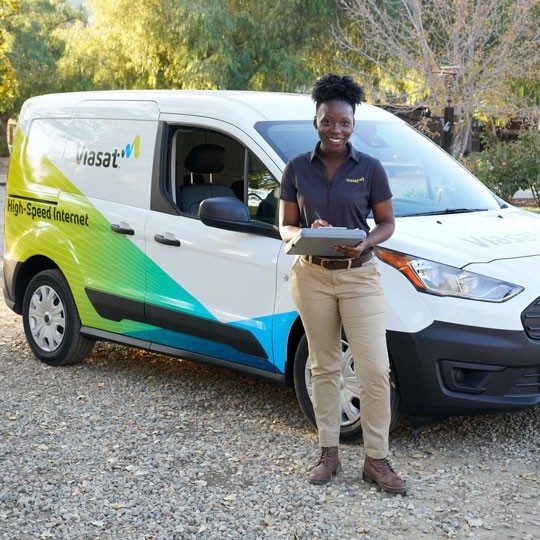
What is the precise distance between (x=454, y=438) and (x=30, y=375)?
3.01m

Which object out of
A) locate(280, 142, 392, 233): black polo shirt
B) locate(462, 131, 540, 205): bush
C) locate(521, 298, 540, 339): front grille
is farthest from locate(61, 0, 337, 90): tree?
locate(280, 142, 392, 233): black polo shirt

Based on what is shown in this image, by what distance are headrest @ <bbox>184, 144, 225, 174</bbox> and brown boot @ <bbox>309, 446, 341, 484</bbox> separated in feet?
6.87

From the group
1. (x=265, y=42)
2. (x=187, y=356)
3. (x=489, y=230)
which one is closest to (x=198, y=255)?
(x=187, y=356)

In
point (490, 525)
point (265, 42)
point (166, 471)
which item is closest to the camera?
point (490, 525)

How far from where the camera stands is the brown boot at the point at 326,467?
15.7 feet

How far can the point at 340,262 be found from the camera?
4.50 meters

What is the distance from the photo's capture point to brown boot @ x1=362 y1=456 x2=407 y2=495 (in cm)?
465

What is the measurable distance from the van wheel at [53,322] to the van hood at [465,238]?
2637 mm

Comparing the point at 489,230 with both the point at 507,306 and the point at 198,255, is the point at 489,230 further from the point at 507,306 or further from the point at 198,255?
the point at 198,255

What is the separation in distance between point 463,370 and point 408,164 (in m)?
1.52

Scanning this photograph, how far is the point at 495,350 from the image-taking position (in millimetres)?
4906

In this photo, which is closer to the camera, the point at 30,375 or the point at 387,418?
the point at 387,418

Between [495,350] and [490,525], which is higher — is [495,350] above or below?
Result: above

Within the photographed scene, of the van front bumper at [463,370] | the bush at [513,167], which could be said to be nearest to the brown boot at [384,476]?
the van front bumper at [463,370]
